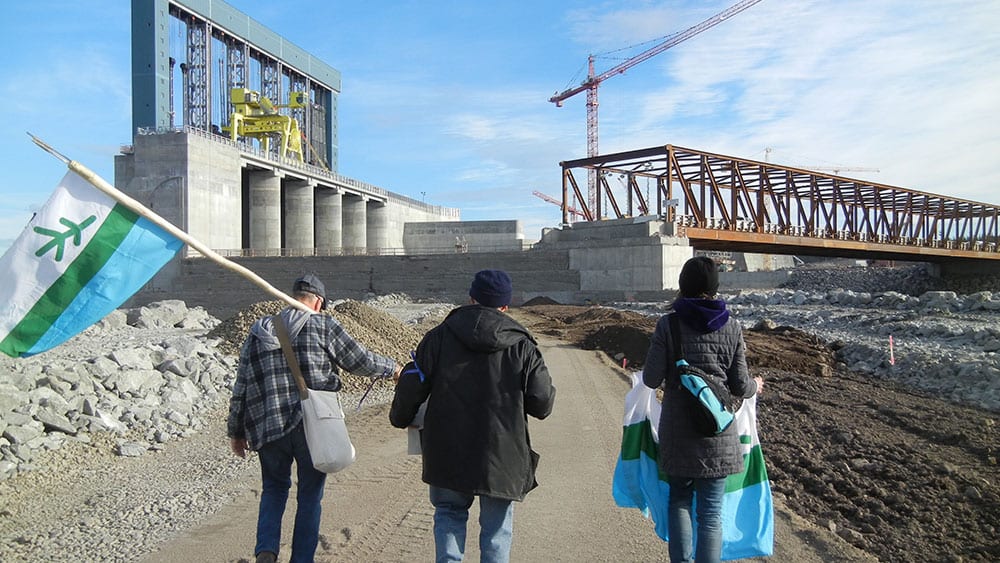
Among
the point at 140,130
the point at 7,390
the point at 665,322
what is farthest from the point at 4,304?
the point at 140,130

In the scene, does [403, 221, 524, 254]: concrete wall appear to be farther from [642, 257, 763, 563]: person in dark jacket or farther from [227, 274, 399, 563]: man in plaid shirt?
[642, 257, 763, 563]: person in dark jacket

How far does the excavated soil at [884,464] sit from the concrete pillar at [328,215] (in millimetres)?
50900

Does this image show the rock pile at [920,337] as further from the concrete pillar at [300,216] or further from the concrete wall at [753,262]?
the concrete wall at [753,262]

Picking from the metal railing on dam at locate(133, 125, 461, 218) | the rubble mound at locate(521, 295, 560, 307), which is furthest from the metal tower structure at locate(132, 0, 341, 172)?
the rubble mound at locate(521, 295, 560, 307)

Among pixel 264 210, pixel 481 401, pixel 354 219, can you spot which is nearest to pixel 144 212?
pixel 481 401

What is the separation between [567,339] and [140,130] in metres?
38.6

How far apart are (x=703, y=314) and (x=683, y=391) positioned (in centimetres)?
41

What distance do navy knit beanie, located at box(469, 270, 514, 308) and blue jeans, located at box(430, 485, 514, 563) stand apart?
0.90 metres

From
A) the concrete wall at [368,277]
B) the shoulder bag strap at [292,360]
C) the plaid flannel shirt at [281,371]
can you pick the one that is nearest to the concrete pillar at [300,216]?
the concrete wall at [368,277]

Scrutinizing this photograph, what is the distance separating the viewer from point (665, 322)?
3.58 m

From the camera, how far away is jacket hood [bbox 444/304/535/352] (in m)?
3.10

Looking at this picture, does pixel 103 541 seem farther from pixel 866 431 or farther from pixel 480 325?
pixel 866 431

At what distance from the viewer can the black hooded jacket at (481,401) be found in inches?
123

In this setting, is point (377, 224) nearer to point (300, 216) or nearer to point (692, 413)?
point (300, 216)
